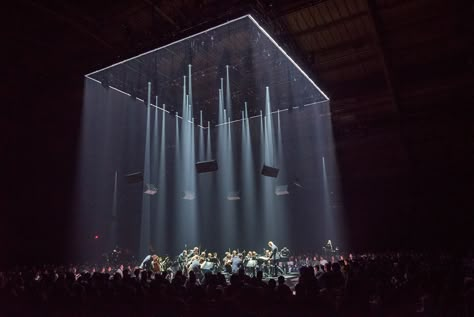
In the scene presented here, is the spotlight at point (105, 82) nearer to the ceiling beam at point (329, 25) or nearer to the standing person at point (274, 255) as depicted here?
the ceiling beam at point (329, 25)

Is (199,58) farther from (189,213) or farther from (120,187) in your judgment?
(189,213)

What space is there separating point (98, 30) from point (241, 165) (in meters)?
11.8

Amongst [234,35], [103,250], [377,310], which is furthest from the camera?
[103,250]

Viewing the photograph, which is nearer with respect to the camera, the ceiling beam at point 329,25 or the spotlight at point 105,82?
the ceiling beam at point 329,25

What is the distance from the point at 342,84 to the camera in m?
12.4

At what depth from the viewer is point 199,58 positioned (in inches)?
427

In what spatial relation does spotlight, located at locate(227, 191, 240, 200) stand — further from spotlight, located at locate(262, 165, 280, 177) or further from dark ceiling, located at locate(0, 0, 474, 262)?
dark ceiling, located at locate(0, 0, 474, 262)

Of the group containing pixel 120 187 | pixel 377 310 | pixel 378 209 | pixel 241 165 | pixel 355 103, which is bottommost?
pixel 377 310

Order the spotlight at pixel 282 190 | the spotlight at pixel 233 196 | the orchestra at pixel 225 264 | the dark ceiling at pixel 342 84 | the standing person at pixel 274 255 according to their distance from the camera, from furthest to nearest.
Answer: the spotlight at pixel 233 196
the spotlight at pixel 282 190
the standing person at pixel 274 255
the orchestra at pixel 225 264
the dark ceiling at pixel 342 84

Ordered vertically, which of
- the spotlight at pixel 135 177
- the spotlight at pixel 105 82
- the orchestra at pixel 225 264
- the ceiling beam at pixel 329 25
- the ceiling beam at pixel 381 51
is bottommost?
the orchestra at pixel 225 264

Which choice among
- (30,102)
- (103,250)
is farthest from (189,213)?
(30,102)

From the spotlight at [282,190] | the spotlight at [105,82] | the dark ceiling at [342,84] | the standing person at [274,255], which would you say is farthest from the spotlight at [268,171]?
the spotlight at [105,82]

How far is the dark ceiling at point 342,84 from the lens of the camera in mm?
7941

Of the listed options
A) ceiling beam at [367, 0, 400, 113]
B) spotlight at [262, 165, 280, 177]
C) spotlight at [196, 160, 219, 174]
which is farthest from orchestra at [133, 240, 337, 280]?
ceiling beam at [367, 0, 400, 113]
